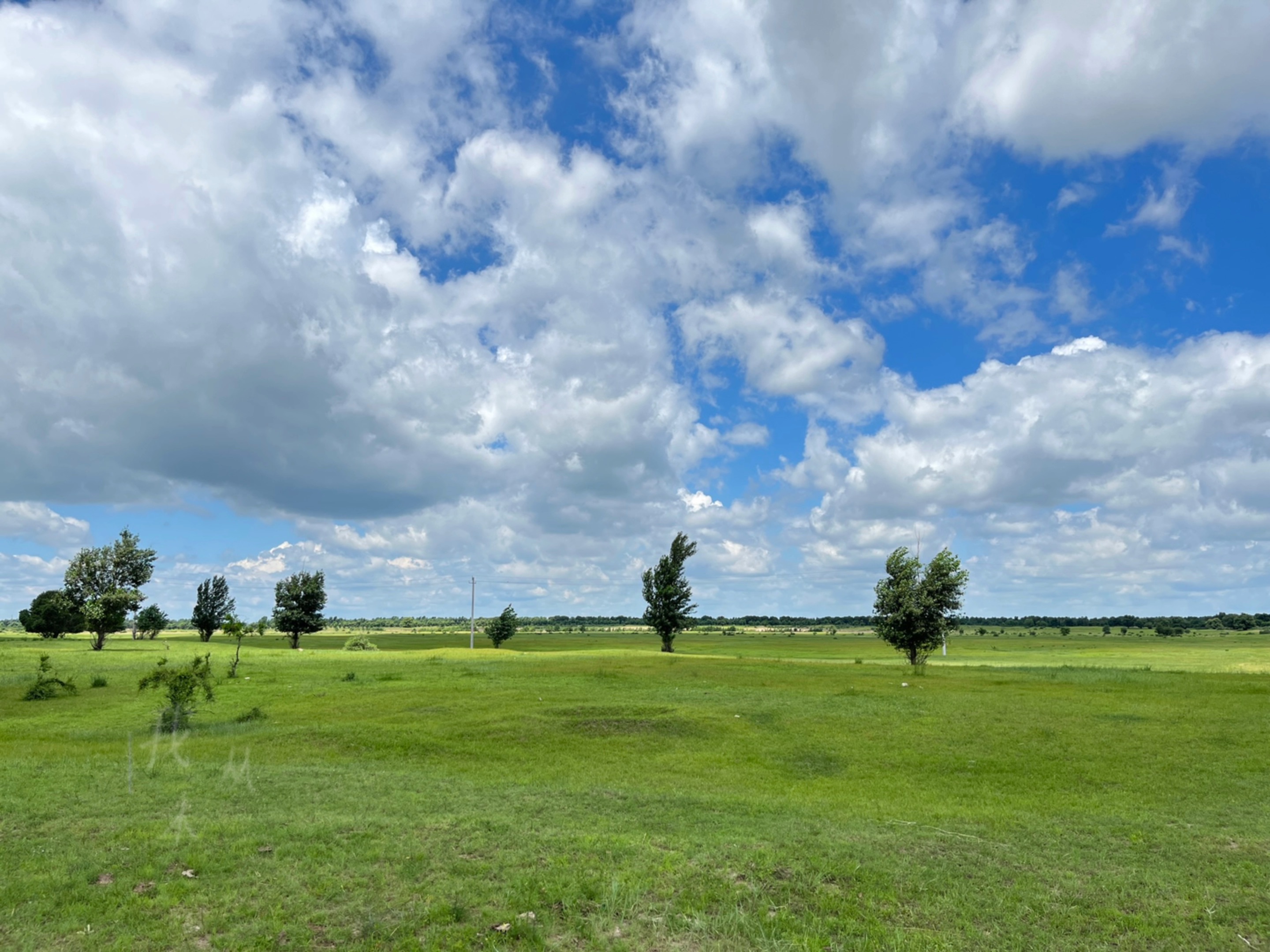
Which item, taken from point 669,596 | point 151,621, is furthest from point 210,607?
point 669,596

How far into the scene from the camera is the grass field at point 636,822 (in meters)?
13.3

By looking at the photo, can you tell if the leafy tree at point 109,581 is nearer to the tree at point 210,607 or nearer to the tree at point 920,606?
the tree at point 210,607

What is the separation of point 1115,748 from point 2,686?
6410 centimetres

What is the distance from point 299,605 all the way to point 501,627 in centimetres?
3613

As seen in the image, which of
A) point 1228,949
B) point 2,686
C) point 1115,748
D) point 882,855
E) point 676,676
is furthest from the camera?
point 676,676

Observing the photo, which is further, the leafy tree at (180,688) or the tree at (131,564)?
the tree at (131,564)

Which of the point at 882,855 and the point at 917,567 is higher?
the point at 917,567

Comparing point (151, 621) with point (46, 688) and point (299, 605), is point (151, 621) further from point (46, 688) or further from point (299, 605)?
point (46, 688)

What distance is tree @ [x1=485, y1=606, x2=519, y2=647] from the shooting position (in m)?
137

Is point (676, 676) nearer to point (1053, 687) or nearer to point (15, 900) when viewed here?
point (1053, 687)

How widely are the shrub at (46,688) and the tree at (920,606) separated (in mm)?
66918

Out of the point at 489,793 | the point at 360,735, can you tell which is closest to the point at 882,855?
the point at 489,793

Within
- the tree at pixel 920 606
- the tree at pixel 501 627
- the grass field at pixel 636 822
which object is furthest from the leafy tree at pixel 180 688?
the tree at pixel 501 627

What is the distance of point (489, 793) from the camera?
23.0 meters
